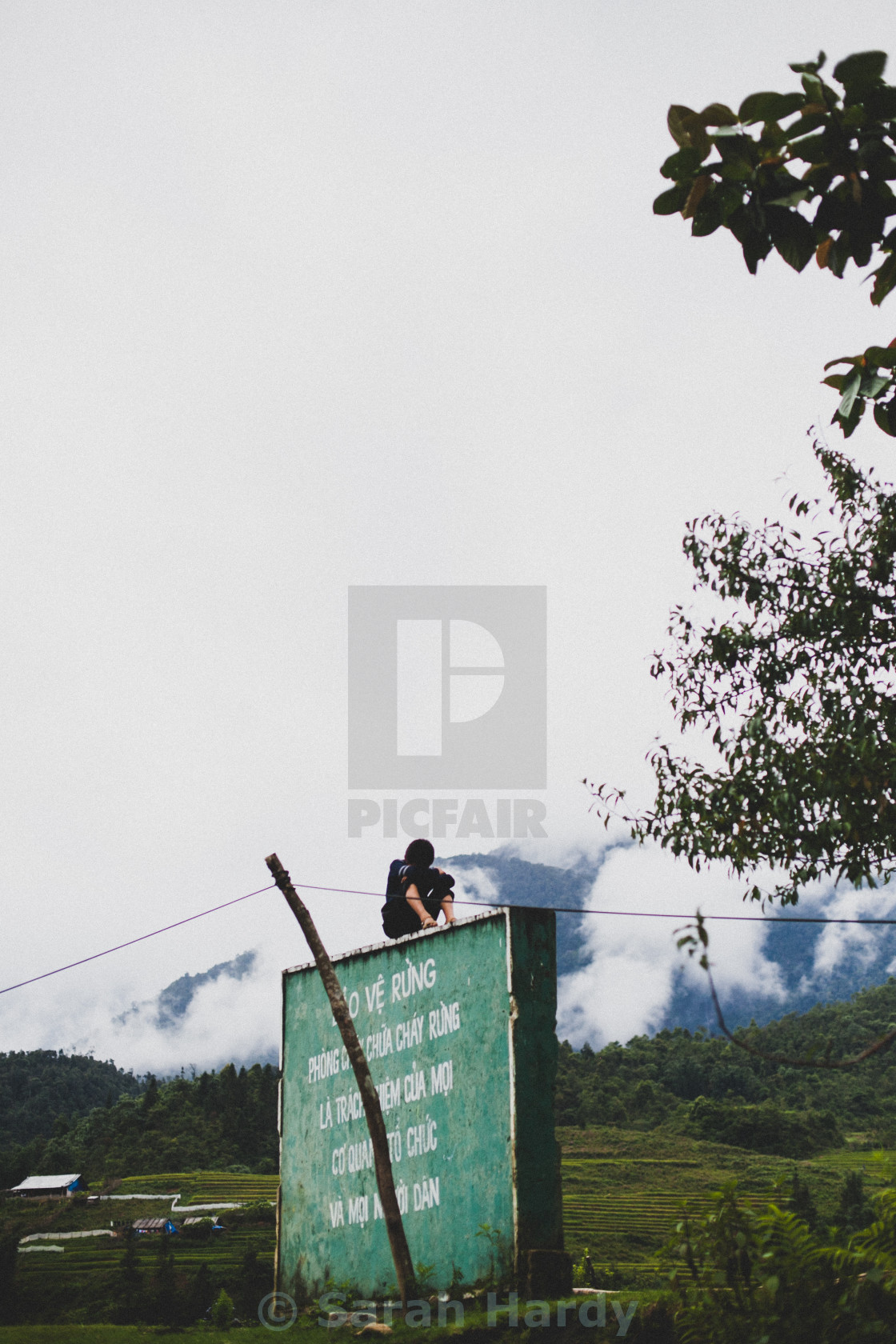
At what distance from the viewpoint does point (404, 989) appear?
708cm

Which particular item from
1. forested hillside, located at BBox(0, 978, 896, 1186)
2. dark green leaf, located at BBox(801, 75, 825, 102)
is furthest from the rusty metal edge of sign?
forested hillside, located at BBox(0, 978, 896, 1186)

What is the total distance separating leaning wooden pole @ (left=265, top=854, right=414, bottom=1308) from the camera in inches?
252

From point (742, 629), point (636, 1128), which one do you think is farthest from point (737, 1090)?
point (742, 629)

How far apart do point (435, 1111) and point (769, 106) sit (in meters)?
5.29

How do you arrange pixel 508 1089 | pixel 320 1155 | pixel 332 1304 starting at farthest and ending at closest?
1. pixel 320 1155
2. pixel 332 1304
3. pixel 508 1089

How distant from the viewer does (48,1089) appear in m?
84.1

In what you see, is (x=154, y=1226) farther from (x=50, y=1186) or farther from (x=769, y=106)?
(x=769, y=106)

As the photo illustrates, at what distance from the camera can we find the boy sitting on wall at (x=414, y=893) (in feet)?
24.9

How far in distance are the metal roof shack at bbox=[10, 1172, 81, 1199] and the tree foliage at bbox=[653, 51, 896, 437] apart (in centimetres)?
6513

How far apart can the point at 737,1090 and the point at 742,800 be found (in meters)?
68.0

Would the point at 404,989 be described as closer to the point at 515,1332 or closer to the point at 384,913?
the point at 384,913

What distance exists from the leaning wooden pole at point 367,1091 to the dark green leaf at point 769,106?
532 centimetres

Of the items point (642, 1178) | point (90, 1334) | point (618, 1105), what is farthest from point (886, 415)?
point (642, 1178)

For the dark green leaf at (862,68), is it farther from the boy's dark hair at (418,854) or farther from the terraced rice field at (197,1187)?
the terraced rice field at (197,1187)
